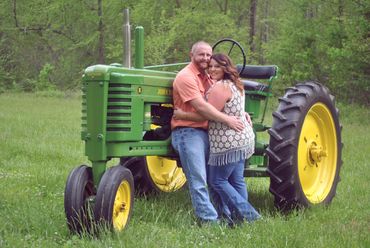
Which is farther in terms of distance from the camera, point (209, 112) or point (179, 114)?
point (179, 114)

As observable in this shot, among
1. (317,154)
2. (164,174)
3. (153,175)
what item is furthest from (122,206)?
(317,154)

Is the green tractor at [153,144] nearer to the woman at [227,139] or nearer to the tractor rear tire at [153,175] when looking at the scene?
the tractor rear tire at [153,175]

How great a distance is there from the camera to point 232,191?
5.14 meters

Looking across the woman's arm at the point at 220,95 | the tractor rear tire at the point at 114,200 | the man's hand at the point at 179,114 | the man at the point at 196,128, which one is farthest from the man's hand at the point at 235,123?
the tractor rear tire at the point at 114,200

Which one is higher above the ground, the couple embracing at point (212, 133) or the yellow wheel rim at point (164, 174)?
the couple embracing at point (212, 133)

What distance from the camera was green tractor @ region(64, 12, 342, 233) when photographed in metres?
4.50

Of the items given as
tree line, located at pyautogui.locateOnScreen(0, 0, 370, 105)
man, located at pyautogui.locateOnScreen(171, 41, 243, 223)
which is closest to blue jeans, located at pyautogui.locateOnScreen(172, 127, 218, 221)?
man, located at pyautogui.locateOnScreen(171, 41, 243, 223)

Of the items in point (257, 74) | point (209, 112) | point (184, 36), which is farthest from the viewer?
point (184, 36)

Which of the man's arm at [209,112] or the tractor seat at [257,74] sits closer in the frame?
the man's arm at [209,112]

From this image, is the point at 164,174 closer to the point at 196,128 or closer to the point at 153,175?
the point at 153,175

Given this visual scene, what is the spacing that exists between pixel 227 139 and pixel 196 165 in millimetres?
344

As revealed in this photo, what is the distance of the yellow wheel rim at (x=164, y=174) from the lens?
6379 millimetres

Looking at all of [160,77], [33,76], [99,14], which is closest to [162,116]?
[160,77]

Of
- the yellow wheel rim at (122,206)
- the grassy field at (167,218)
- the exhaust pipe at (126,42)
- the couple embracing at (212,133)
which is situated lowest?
the grassy field at (167,218)
